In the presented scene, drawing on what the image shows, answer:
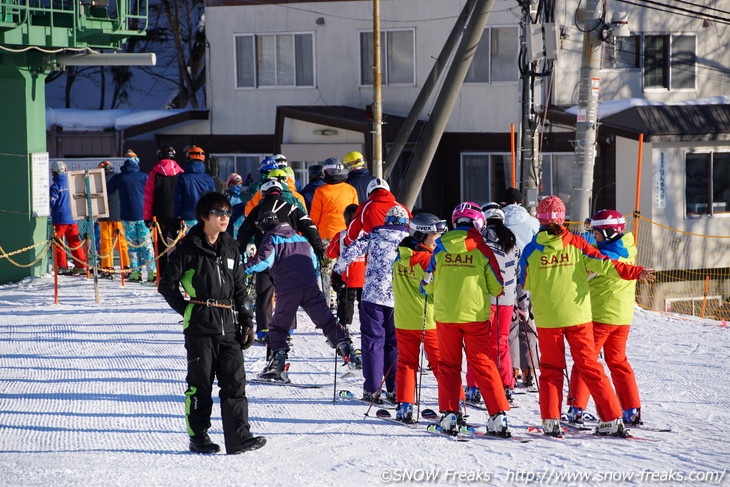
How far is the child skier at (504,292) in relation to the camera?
25.3ft

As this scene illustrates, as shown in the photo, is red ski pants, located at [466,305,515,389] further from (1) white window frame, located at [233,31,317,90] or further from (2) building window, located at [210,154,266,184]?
(2) building window, located at [210,154,266,184]

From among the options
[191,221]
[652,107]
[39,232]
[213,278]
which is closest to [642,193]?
[652,107]

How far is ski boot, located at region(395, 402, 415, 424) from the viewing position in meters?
7.49

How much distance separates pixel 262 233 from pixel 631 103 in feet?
43.5

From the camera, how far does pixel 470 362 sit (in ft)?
23.3

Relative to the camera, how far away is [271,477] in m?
6.13

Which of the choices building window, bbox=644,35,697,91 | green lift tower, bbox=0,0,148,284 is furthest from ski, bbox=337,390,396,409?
building window, bbox=644,35,697,91

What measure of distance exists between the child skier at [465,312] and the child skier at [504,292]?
579mm

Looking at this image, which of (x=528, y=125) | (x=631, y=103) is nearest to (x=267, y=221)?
(x=528, y=125)

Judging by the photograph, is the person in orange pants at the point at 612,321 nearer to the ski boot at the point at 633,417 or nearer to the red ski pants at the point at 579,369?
the ski boot at the point at 633,417

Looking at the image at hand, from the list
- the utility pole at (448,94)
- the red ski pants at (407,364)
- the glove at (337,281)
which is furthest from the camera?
the utility pole at (448,94)

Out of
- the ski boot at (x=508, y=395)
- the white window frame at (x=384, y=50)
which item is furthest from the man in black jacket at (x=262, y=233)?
the white window frame at (x=384, y=50)

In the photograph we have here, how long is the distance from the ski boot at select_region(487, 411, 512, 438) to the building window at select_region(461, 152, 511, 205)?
16.4 metres

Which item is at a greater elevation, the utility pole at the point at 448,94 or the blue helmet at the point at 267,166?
the utility pole at the point at 448,94
